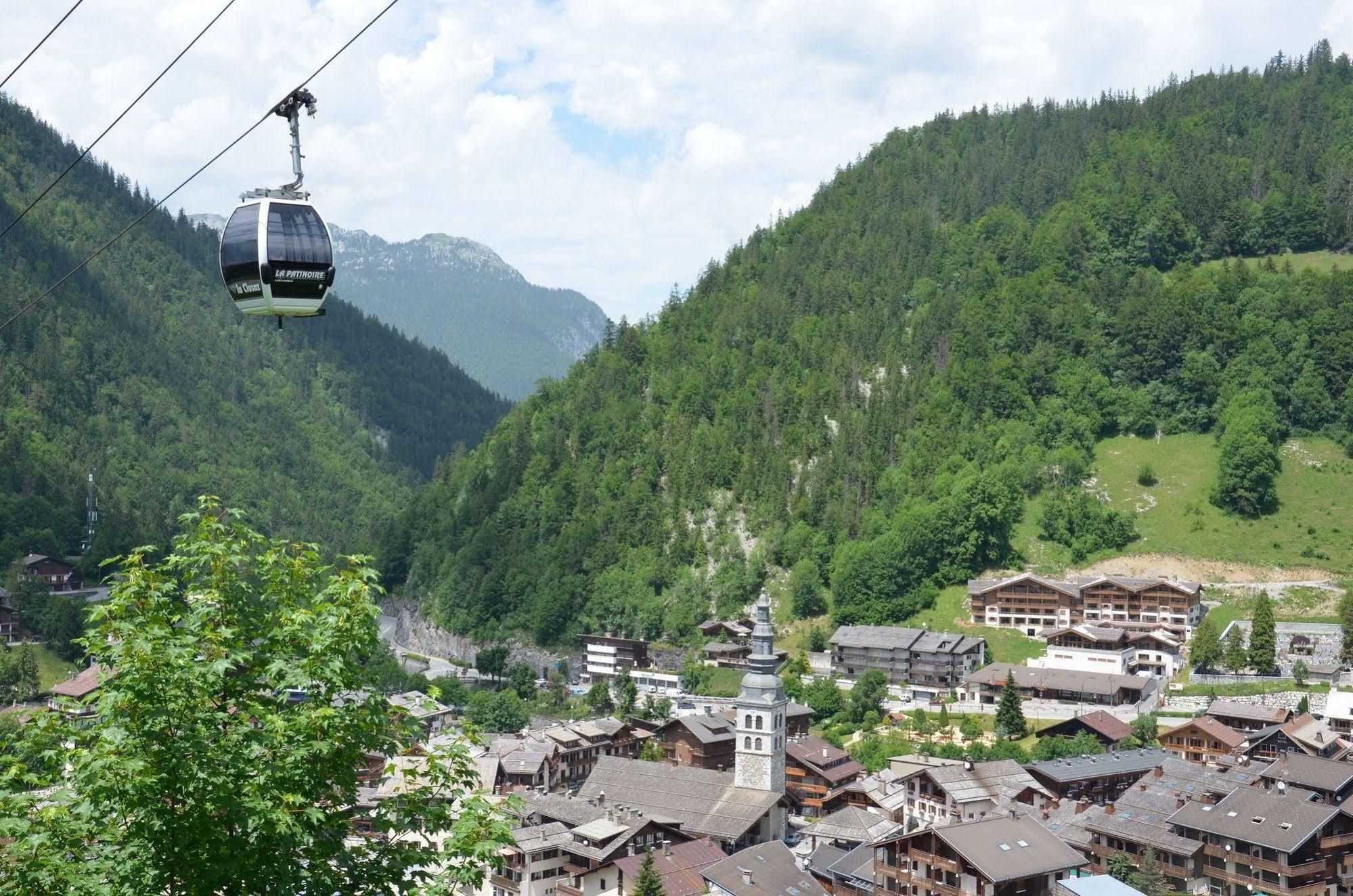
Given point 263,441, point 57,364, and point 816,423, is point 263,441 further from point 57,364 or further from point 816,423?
point 816,423

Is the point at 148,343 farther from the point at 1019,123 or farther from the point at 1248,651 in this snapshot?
the point at 1248,651

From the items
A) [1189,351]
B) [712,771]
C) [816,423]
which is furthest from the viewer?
[816,423]

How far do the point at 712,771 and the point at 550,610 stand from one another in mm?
48298

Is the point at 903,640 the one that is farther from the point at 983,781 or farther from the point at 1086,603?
the point at 983,781

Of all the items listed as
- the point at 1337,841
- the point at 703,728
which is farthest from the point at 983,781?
the point at 703,728

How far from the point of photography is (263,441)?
19212cm

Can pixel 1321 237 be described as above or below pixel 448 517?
above

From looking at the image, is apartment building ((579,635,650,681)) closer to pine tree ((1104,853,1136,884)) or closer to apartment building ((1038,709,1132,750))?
apartment building ((1038,709,1132,750))

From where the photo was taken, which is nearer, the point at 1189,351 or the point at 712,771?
the point at 712,771

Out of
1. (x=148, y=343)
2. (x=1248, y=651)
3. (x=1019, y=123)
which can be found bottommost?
(x=1248, y=651)

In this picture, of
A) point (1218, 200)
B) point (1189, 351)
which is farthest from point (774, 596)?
point (1218, 200)

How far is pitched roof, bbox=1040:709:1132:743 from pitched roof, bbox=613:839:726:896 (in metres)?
23.0

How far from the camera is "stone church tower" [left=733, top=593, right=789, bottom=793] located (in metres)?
65.9

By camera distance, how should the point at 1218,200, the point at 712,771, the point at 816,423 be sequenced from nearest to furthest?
1. the point at 712,771
2. the point at 816,423
3. the point at 1218,200
